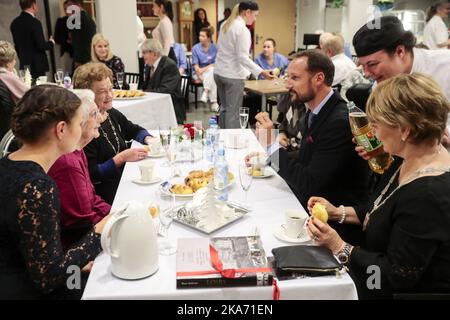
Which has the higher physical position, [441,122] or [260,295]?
[441,122]

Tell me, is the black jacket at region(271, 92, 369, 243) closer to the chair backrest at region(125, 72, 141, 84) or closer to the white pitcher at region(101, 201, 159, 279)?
the white pitcher at region(101, 201, 159, 279)

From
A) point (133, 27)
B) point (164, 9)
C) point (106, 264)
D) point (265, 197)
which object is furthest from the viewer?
point (164, 9)

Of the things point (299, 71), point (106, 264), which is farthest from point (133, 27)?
point (106, 264)

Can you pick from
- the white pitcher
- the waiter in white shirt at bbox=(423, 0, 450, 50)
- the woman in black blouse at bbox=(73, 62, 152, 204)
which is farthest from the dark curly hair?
the waiter in white shirt at bbox=(423, 0, 450, 50)

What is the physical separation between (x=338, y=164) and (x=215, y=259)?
0.99 metres

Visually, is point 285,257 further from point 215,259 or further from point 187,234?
point 187,234

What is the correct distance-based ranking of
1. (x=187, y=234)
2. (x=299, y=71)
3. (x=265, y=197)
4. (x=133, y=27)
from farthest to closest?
(x=133, y=27) < (x=299, y=71) < (x=265, y=197) < (x=187, y=234)

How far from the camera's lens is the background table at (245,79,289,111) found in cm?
496

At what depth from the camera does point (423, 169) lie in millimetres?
1305

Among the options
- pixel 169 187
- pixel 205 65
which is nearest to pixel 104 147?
pixel 169 187

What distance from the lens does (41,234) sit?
1202mm

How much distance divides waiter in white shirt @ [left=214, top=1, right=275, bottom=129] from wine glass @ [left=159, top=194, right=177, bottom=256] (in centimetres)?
367

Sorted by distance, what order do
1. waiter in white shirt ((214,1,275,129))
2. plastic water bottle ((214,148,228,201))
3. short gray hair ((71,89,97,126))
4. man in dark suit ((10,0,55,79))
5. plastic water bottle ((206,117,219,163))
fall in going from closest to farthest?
1. short gray hair ((71,89,97,126))
2. plastic water bottle ((214,148,228,201))
3. plastic water bottle ((206,117,219,163))
4. waiter in white shirt ((214,1,275,129))
5. man in dark suit ((10,0,55,79))
